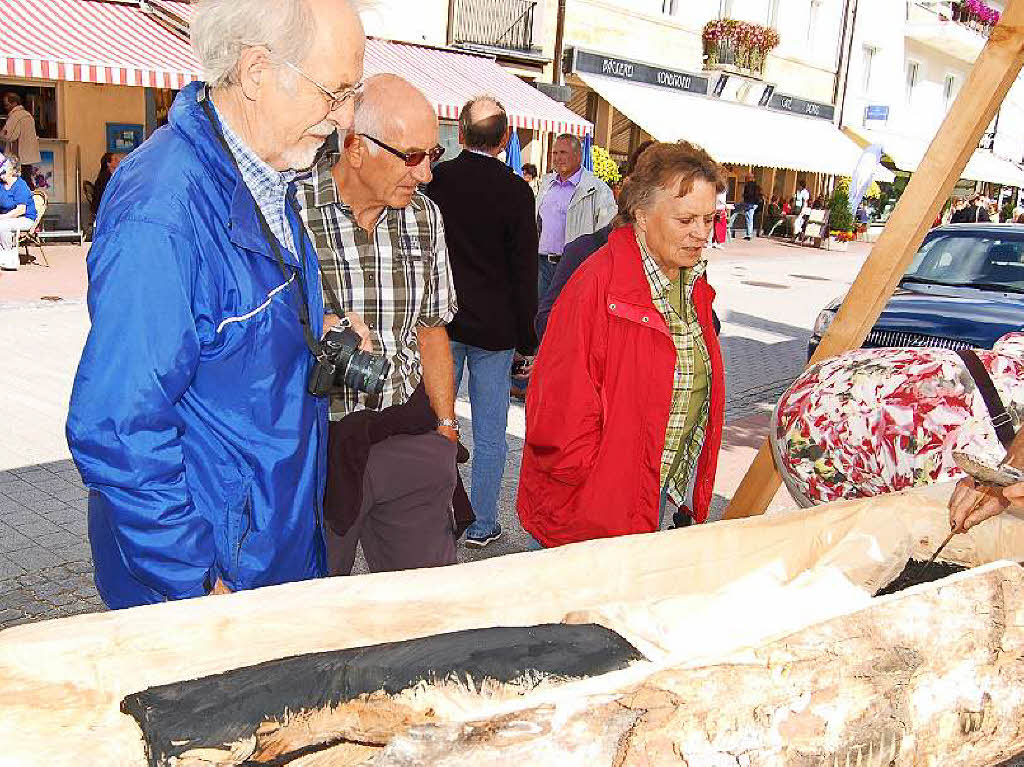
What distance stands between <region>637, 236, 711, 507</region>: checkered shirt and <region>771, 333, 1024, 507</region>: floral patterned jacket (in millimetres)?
339

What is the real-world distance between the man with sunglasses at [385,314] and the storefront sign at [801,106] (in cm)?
2660

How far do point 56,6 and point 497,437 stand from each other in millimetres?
11258

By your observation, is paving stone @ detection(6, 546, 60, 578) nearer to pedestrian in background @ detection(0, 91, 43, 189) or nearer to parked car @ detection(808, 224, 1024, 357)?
parked car @ detection(808, 224, 1024, 357)

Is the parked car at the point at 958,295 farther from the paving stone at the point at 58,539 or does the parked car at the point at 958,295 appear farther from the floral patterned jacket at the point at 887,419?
the paving stone at the point at 58,539

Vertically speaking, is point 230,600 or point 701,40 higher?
point 701,40

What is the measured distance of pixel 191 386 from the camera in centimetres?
175

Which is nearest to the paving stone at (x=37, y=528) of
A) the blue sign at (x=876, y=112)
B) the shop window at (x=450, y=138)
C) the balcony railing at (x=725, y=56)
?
the shop window at (x=450, y=138)

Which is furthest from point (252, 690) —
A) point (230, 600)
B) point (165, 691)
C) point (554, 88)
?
point (554, 88)

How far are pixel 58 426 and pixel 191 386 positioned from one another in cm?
472

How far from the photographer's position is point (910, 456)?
9.61 feet

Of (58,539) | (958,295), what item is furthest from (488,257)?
(958,295)

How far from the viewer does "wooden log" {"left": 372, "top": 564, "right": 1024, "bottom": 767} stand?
153 cm

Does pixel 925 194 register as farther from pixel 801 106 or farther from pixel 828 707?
pixel 801 106

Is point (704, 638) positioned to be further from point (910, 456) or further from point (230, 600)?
point (910, 456)
